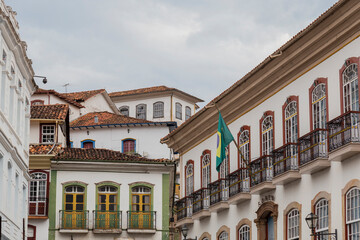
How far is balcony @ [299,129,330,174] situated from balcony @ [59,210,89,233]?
21.5 m

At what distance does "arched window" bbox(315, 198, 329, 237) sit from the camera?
26347mm

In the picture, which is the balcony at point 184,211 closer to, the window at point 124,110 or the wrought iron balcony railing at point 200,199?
the wrought iron balcony railing at point 200,199

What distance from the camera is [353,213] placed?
80.9 ft

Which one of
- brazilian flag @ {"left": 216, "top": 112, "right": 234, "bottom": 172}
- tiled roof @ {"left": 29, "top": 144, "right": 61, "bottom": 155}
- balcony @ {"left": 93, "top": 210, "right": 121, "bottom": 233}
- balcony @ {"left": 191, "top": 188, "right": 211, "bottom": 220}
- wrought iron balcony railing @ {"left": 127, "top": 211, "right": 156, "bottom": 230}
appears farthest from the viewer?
wrought iron balcony railing @ {"left": 127, "top": 211, "right": 156, "bottom": 230}

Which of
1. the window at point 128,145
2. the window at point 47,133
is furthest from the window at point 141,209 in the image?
the window at point 128,145

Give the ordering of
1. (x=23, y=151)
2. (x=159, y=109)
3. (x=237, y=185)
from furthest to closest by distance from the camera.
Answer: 1. (x=159, y=109)
2. (x=23, y=151)
3. (x=237, y=185)

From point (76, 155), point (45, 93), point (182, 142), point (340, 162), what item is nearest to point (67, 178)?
point (76, 155)

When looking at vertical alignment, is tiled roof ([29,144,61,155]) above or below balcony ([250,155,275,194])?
above

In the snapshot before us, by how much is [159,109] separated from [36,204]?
34.5 meters

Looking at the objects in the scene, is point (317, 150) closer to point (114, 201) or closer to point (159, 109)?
point (114, 201)

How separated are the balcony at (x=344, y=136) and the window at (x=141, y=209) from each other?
76.8 ft

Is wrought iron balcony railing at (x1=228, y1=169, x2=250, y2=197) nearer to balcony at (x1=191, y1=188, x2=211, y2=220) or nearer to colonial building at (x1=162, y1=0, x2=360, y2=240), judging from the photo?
colonial building at (x1=162, y1=0, x2=360, y2=240)

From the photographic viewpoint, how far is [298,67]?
2875 centimetres

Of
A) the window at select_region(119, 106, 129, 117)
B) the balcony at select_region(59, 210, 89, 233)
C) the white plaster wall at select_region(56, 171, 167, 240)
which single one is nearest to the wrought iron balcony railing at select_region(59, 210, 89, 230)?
the balcony at select_region(59, 210, 89, 233)
